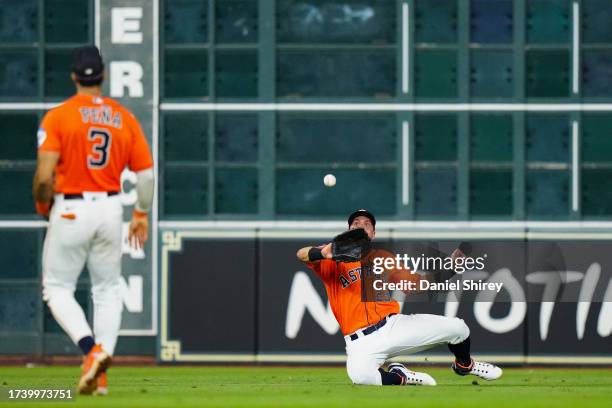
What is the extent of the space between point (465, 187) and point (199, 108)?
8.38 ft

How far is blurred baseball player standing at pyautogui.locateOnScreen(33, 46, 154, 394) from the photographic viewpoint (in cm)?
848

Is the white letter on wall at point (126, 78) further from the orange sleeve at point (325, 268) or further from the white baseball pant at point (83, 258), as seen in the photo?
the white baseball pant at point (83, 258)

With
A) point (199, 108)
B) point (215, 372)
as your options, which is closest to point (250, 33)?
point (199, 108)

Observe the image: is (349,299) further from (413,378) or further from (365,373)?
(413,378)

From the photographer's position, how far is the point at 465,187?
14.3 meters

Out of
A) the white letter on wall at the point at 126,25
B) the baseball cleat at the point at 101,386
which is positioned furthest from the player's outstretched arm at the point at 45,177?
the white letter on wall at the point at 126,25

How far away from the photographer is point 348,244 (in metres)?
9.81

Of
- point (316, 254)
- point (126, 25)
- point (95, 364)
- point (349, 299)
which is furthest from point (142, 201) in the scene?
point (126, 25)

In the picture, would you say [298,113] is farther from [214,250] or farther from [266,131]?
[214,250]

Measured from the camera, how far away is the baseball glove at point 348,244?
9750 millimetres

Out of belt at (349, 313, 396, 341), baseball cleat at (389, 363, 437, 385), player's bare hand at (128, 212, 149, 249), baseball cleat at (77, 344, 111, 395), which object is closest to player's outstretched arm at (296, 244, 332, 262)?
belt at (349, 313, 396, 341)

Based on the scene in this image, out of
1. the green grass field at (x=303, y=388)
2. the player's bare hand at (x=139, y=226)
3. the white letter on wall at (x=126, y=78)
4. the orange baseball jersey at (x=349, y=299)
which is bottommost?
the green grass field at (x=303, y=388)

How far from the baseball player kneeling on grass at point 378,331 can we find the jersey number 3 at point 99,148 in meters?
1.77

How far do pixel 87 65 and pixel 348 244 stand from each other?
7.08ft
